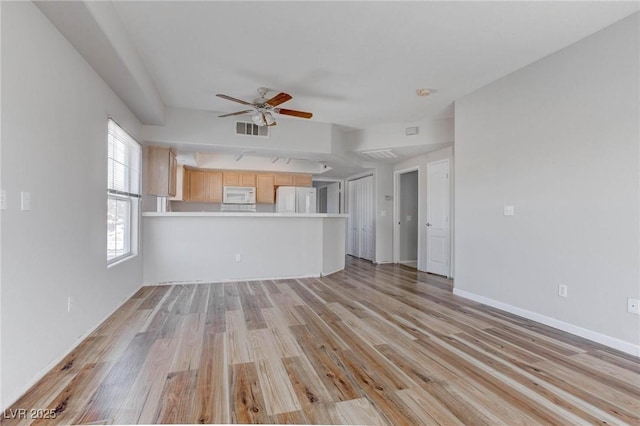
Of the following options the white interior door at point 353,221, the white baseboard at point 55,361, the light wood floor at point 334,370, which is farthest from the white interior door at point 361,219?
the white baseboard at point 55,361

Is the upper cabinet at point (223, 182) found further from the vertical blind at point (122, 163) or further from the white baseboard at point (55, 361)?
the white baseboard at point (55, 361)

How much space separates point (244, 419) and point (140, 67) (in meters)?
3.31

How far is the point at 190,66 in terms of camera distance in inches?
131

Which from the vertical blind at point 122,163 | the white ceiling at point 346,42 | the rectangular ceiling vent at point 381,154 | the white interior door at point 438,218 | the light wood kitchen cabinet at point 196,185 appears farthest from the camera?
the light wood kitchen cabinet at point 196,185

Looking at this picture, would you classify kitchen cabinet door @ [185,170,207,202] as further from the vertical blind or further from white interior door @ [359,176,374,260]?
white interior door @ [359,176,374,260]

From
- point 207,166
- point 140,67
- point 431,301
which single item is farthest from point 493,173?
point 207,166

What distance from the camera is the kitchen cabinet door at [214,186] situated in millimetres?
7230

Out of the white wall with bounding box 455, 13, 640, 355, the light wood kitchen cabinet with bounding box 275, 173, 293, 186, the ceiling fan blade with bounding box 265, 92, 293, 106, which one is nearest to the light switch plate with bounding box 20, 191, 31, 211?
the ceiling fan blade with bounding box 265, 92, 293, 106

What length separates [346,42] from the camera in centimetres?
286

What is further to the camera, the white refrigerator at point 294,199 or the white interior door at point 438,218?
Answer: the white refrigerator at point 294,199

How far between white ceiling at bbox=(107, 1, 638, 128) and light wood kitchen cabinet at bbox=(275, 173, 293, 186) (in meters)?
3.46

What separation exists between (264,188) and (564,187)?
588 centimetres

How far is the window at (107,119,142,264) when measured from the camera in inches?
133

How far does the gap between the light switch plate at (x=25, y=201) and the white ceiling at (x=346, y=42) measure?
61.5 inches
